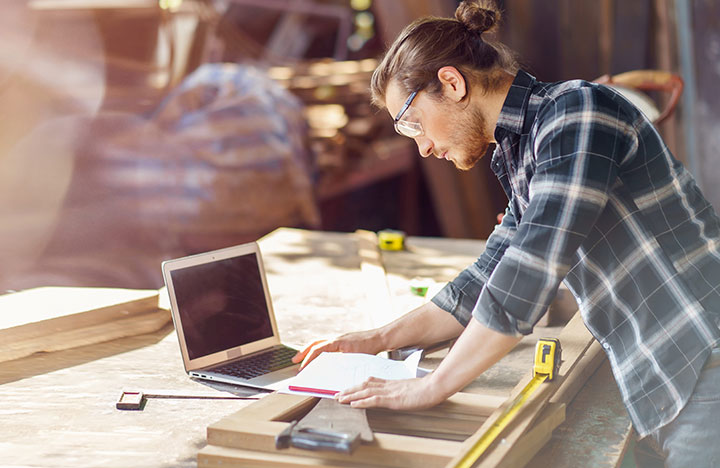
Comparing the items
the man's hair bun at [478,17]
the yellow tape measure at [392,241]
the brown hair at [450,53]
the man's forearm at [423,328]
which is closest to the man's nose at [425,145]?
the brown hair at [450,53]

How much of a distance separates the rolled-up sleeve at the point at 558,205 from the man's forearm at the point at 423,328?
0.61 m

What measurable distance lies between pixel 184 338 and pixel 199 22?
5.69 m

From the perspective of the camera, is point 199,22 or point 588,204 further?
point 199,22

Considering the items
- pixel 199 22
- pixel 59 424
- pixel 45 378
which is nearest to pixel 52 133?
pixel 199 22

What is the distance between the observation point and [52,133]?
5469mm

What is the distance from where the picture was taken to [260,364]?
2160 mm

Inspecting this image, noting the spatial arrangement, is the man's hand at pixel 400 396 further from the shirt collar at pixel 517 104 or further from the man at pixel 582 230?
the shirt collar at pixel 517 104

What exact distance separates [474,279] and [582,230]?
2.29 ft

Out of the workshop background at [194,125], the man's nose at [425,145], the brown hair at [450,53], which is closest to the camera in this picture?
the brown hair at [450,53]

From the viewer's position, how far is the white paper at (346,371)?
1.87m

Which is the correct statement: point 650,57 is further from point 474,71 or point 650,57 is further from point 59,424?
point 59,424

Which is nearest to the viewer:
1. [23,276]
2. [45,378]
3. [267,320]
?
[45,378]

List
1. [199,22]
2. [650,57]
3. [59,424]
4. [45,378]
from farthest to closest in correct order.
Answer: [199,22] < [650,57] < [45,378] < [59,424]

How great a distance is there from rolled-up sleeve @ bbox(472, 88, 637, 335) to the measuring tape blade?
0.59 feet
